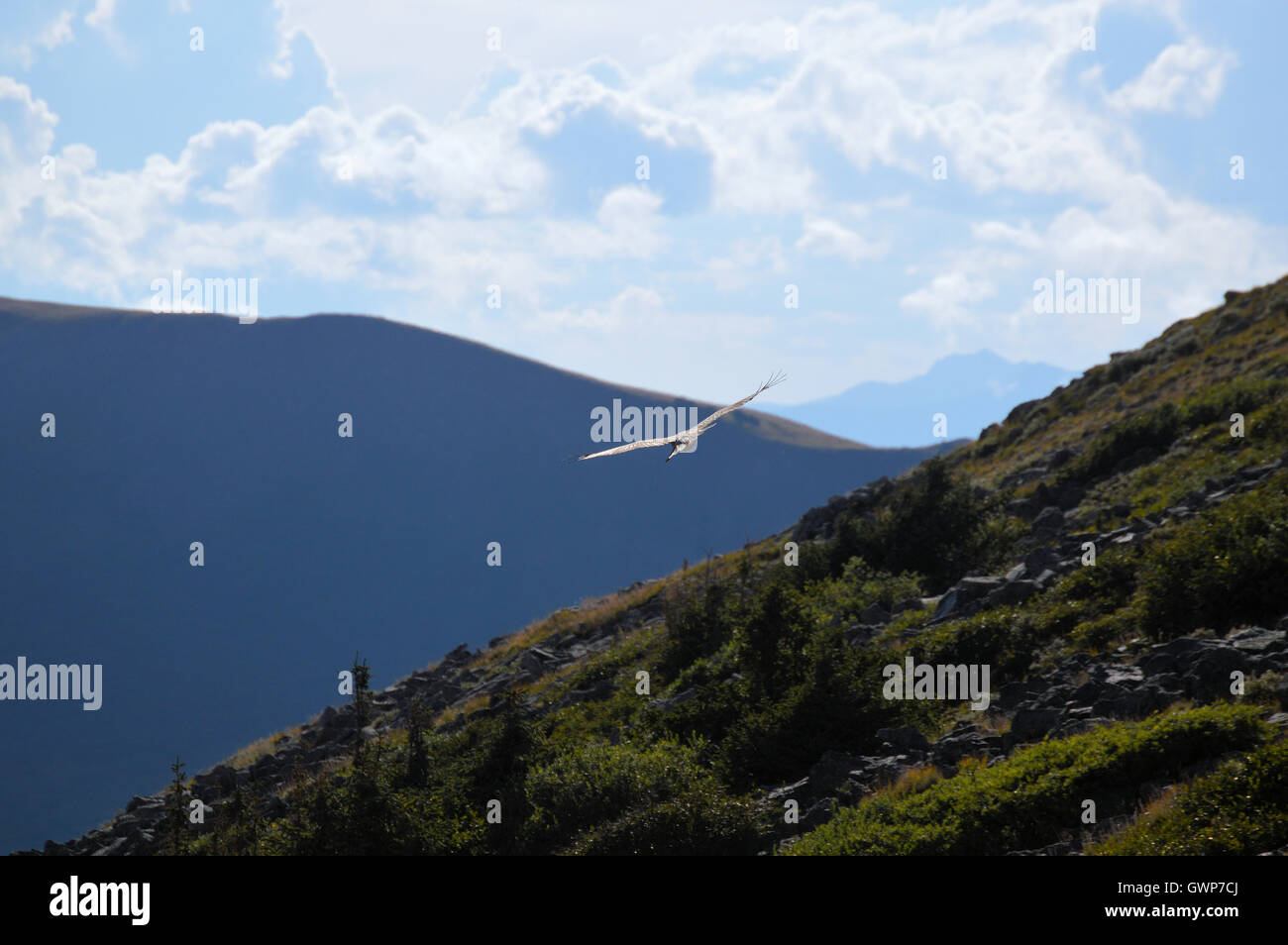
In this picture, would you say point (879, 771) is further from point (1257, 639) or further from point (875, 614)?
point (875, 614)

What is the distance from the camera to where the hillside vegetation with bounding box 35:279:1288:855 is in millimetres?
9555

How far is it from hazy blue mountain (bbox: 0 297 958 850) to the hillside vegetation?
314 ft

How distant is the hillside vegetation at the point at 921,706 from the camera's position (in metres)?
9.55

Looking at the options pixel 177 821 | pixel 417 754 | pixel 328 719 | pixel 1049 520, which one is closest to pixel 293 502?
pixel 328 719

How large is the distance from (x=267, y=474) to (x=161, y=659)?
3715 centimetres

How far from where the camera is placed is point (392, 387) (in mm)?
156875

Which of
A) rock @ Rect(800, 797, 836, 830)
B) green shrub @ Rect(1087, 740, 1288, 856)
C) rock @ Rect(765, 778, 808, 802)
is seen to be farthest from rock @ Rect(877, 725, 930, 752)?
green shrub @ Rect(1087, 740, 1288, 856)

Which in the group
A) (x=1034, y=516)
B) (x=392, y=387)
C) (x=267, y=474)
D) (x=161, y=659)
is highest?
(x=392, y=387)

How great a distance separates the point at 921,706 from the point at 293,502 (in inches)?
5597

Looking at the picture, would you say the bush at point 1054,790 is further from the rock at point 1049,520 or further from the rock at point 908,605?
the rock at point 1049,520

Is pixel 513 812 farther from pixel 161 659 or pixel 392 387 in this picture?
pixel 392 387
